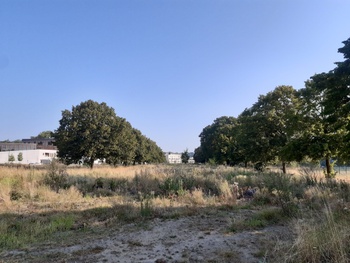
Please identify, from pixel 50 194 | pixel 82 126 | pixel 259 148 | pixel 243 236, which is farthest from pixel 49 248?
pixel 82 126

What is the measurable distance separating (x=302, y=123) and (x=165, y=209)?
514 inches

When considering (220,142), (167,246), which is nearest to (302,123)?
(167,246)

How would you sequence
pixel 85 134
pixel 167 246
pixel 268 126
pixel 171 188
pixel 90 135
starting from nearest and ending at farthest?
1. pixel 167 246
2. pixel 171 188
3. pixel 268 126
4. pixel 85 134
5. pixel 90 135

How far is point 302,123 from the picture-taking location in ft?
56.3

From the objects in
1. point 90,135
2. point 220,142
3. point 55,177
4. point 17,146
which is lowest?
point 55,177

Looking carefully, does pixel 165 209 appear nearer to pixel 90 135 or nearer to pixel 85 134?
pixel 85 134

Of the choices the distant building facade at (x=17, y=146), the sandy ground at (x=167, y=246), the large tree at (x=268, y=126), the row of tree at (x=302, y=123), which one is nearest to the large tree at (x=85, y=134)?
the row of tree at (x=302, y=123)

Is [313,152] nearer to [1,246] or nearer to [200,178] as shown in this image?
[200,178]

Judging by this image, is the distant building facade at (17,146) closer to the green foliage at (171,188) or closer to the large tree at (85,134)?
the large tree at (85,134)

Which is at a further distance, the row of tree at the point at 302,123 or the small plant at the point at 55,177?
the small plant at the point at 55,177

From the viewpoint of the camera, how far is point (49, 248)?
465 cm

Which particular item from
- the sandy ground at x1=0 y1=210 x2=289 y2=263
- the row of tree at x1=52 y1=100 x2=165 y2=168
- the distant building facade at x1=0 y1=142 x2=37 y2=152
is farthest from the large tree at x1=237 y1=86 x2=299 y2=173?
the distant building facade at x1=0 y1=142 x2=37 y2=152

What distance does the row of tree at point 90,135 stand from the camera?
1174 inches

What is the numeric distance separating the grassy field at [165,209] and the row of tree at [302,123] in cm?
251
